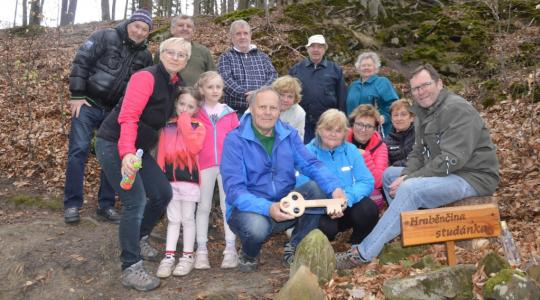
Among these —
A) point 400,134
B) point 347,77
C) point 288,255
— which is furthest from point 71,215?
point 347,77

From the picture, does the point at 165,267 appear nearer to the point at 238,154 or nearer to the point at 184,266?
the point at 184,266

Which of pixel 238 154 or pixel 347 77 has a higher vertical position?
pixel 347 77

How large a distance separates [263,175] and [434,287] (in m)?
2.07

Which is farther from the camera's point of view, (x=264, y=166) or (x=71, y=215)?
(x=71, y=215)

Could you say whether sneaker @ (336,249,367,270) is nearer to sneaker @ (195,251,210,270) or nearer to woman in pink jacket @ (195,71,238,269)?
woman in pink jacket @ (195,71,238,269)

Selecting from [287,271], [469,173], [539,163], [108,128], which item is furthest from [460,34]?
[108,128]

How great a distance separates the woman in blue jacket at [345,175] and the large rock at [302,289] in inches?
52.3

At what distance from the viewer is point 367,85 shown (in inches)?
285

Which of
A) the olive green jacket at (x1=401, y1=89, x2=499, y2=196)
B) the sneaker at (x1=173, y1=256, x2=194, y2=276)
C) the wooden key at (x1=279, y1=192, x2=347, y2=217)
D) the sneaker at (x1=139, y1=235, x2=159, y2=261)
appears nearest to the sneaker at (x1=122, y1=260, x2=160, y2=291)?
the sneaker at (x1=173, y1=256, x2=194, y2=276)

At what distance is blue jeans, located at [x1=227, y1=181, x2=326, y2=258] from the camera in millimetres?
4770

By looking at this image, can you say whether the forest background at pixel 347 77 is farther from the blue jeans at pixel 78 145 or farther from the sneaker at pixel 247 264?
the blue jeans at pixel 78 145

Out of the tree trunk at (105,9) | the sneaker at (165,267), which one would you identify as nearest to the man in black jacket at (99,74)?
the sneaker at (165,267)

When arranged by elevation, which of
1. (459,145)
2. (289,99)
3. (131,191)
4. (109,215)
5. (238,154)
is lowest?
(109,215)

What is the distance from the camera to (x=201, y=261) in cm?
530
